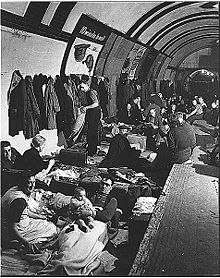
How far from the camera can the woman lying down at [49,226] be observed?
337 cm

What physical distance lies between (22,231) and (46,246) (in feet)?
0.84

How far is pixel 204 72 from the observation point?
363 centimetres

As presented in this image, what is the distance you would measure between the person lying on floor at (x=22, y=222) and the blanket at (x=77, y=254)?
0.61 ft

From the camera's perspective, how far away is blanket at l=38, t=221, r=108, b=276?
3346mm

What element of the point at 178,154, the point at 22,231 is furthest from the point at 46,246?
the point at 178,154

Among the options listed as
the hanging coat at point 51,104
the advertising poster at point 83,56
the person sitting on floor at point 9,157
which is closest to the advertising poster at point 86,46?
the advertising poster at point 83,56

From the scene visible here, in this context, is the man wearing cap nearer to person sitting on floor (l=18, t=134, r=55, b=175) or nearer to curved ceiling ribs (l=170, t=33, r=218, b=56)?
person sitting on floor (l=18, t=134, r=55, b=175)

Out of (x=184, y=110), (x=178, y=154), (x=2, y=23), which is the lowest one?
(x=178, y=154)

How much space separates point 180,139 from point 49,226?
4.28 feet

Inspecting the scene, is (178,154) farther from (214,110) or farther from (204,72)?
(204,72)

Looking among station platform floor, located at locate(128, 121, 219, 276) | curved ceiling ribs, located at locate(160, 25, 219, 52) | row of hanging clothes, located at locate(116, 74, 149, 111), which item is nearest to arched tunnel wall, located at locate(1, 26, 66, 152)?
row of hanging clothes, located at locate(116, 74, 149, 111)

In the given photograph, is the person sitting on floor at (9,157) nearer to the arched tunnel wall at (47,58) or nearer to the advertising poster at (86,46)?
the arched tunnel wall at (47,58)

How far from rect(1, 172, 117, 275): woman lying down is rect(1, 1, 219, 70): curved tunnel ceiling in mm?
1392

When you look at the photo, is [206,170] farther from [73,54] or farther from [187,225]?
[73,54]
